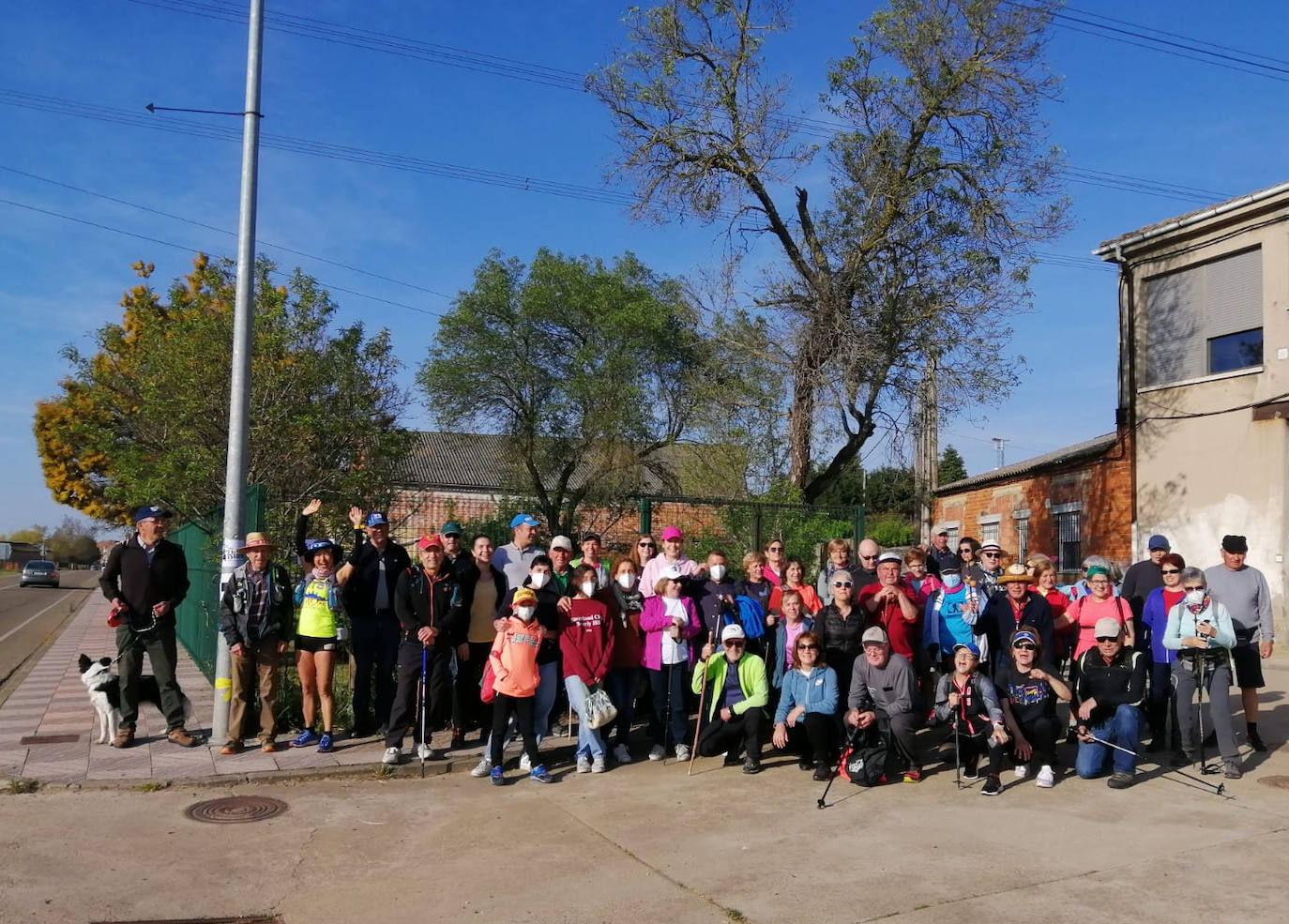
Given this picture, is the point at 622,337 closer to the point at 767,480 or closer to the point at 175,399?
the point at 767,480

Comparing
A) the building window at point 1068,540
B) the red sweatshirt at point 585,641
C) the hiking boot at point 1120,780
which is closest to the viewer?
the hiking boot at point 1120,780

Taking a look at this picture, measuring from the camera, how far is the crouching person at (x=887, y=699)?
7.68m

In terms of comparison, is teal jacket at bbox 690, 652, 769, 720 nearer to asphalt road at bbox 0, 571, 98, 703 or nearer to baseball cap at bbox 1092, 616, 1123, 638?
baseball cap at bbox 1092, 616, 1123, 638

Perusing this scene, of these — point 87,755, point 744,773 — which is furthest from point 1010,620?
point 87,755

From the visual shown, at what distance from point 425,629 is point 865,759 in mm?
3478

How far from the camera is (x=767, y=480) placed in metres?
19.1

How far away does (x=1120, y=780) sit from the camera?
752 centimetres

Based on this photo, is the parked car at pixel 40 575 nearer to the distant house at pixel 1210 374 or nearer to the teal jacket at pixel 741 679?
the distant house at pixel 1210 374

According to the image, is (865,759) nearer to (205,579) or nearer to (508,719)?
(508,719)

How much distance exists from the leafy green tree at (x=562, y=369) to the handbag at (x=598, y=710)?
18099 millimetres

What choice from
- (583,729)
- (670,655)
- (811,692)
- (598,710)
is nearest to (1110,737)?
(811,692)

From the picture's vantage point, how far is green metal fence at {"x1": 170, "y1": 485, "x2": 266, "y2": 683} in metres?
9.92

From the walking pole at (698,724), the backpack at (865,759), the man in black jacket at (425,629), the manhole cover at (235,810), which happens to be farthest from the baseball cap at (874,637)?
the manhole cover at (235,810)

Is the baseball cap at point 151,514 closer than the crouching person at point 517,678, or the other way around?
the crouching person at point 517,678
